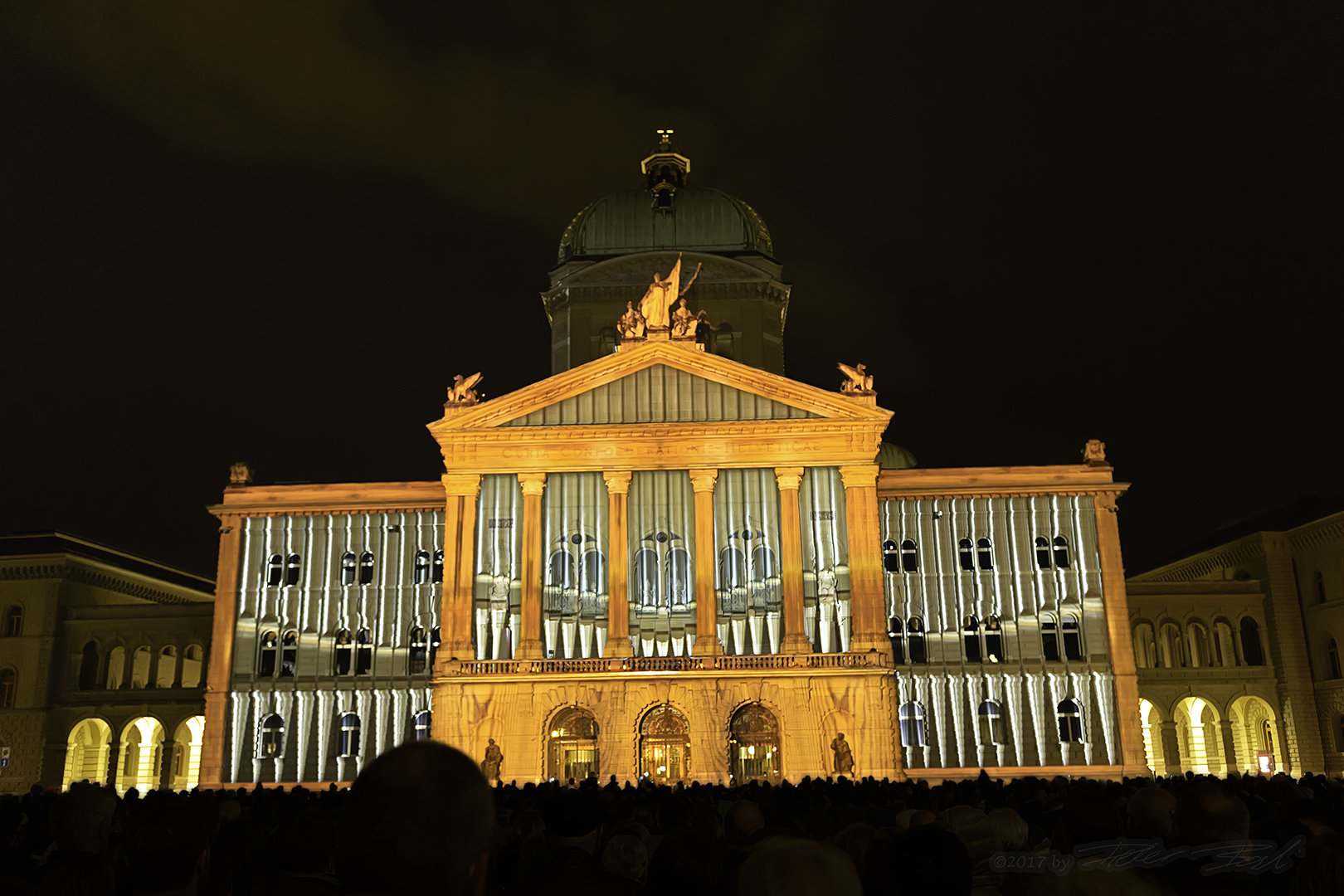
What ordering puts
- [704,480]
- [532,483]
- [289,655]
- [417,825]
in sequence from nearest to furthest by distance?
[417,825] → [704,480] → [532,483] → [289,655]

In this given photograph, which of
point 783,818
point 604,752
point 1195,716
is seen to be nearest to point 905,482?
point 604,752

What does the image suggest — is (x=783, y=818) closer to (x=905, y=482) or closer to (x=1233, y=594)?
(x=905, y=482)

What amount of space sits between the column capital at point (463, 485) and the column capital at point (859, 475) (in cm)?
1605

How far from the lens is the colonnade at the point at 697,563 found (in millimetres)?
51250

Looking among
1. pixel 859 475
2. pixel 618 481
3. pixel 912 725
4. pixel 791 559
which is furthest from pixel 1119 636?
pixel 618 481

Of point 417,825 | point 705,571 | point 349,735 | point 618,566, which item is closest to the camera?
point 417,825

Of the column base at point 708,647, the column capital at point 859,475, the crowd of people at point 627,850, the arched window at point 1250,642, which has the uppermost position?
the column capital at point 859,475

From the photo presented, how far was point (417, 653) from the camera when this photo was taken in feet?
184

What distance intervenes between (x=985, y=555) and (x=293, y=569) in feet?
106

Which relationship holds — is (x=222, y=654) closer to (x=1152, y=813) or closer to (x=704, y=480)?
(x=704, y=480)

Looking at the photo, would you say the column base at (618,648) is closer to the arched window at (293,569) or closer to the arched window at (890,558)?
the arched window at (890,558)

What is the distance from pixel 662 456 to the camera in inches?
2115

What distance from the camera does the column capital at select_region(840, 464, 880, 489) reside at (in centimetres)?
5303

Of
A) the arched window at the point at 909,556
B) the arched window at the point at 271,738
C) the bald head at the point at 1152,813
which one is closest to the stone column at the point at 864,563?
the arched window at the point at 909,556
